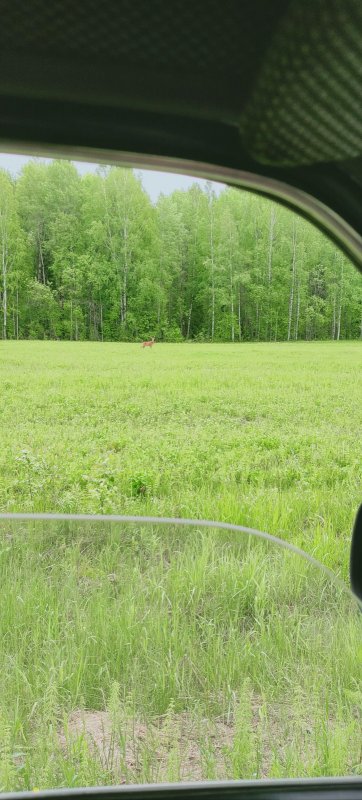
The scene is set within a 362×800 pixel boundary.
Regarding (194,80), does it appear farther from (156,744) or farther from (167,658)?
(167,658)

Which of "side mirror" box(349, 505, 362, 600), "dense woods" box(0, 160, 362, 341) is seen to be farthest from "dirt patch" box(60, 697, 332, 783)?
"dense woods" box(0, 160, 362, 341)

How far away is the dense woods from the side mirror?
36.0 ft

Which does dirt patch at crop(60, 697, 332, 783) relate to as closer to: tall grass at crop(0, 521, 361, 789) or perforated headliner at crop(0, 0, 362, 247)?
tall grass at crop(0, 521, 361, 789)

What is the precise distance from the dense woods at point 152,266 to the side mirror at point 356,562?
36.0ft

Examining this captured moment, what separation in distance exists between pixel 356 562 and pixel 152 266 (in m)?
11.2

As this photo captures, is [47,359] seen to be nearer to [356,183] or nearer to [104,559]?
[104,559]

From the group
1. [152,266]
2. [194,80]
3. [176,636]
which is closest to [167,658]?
[176,636]

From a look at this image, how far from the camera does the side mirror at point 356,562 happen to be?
1.37 ft

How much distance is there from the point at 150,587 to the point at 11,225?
10.4 metres

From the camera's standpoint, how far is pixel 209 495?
3.24 metres

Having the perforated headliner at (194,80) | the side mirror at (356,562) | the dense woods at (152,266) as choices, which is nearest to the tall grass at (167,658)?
the side mirror at (356,562)

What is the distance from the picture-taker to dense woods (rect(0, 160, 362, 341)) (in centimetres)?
1138

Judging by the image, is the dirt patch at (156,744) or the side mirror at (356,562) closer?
the side mirror at (356,562)

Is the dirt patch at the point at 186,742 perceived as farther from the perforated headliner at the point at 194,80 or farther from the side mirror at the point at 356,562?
the perforated headliner at the point at 194,80
